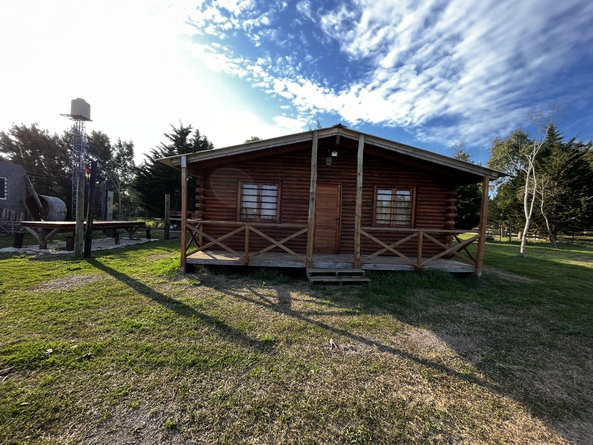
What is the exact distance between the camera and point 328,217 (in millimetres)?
7637

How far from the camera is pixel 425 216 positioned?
788 centimetres

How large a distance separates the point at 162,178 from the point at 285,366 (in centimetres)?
2312

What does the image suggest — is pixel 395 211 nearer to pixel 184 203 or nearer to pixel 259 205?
pixel 259 205

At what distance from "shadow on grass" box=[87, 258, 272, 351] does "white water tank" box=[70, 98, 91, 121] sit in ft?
50.4

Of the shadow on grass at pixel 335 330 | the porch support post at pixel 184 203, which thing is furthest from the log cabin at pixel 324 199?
the shadow on grass at pixel 335 330

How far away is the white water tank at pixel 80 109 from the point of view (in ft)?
49.7

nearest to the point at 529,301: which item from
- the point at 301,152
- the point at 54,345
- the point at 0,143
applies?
the point at 301,152

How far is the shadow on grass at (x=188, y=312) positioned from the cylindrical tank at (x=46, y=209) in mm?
14221

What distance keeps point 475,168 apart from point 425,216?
222 centimetres

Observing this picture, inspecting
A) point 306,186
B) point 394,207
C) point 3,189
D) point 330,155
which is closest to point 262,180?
point 306,186

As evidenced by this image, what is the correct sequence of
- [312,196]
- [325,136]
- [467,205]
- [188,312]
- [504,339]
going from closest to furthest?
[504,339] → [188,312] → [312,196] → [325,136] → [467,205]

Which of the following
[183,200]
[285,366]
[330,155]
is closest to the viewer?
[285,366]

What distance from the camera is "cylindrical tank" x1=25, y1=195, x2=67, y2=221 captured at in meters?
15.1

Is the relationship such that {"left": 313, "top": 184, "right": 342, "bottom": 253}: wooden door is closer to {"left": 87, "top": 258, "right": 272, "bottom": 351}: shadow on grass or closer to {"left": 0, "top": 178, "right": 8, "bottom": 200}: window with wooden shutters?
{"left": 87, "top": 258, "right": 272, "bottom": 351}: shadow on grass
